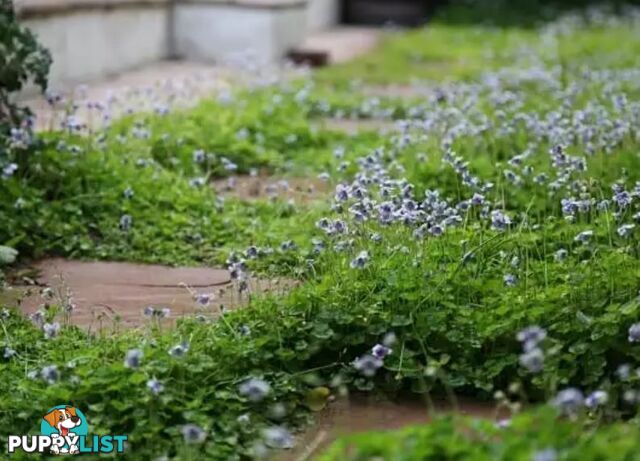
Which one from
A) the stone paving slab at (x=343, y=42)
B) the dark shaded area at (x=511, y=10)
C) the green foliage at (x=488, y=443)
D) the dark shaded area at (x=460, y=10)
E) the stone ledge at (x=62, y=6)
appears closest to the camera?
the green foliage at (x=488, y=443)

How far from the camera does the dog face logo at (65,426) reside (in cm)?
256

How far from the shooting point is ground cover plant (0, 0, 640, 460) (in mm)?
2611

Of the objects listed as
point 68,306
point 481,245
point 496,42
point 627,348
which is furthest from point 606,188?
point 496,42

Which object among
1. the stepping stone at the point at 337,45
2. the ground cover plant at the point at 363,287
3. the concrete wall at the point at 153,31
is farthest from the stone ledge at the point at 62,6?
the stepping stone at the point at 337,45

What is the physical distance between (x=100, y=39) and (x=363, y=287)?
15.8 ft

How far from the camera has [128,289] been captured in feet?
12.1

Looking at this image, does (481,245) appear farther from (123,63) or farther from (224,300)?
(123,63)

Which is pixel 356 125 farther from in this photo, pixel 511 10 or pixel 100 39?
pixel 511 10

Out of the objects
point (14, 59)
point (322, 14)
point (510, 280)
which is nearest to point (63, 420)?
point (510, 280)

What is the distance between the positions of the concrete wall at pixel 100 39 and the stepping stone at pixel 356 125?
1.61 m

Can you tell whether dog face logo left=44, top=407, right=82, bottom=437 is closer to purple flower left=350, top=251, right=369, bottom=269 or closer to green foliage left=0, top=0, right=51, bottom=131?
purple flower left=350, top=251, right=369, bottom=269

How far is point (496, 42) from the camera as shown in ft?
34.0

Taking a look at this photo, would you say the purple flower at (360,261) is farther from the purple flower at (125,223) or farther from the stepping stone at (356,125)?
the stepping stone at (356,125)

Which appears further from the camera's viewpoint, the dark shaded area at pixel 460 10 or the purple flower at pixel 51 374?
the dark shaded area at pixel 460 10
